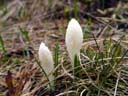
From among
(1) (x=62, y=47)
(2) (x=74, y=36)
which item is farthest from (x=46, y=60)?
(1) (x=62, y=47)

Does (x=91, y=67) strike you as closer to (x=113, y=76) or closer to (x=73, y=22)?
(x=113, y=76)

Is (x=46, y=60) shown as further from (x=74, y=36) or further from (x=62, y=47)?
(x=62, y=47)
